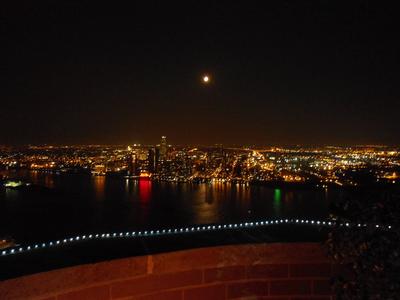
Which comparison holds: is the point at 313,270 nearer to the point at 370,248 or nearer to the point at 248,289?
the point at 248,289

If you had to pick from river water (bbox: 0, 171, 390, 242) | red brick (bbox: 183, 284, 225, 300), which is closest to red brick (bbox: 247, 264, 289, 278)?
red brick (bbox: 183, 284, 225, 300)

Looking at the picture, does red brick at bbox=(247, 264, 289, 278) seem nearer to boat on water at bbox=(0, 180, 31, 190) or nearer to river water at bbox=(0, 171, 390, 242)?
river water at bbox=(0, 171, 390, 242)

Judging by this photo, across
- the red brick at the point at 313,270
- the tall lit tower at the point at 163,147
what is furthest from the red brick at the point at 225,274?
the tall lit tower at the point at 163,147

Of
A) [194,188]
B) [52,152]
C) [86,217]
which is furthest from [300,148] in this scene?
[52,152]

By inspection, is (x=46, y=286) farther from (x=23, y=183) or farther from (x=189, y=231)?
(x=23, y=183)

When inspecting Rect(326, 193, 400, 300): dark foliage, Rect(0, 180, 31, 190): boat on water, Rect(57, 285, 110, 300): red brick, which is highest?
Rect(326, 193, 400, 300): dark foliage

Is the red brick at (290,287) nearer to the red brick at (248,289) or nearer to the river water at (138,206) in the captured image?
the red brick at (248,289)
